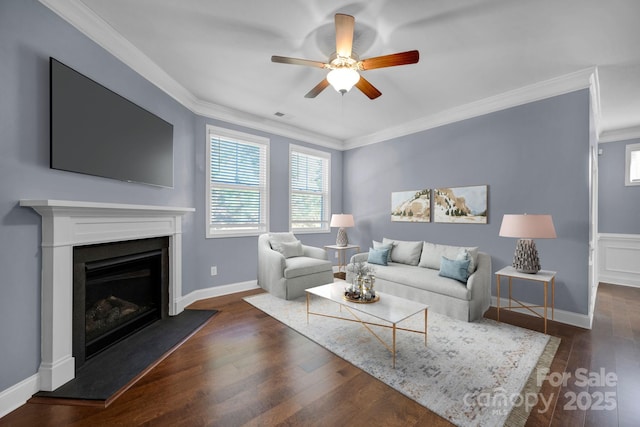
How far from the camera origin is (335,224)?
506cm

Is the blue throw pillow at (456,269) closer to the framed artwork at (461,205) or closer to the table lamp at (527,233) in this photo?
the table lamp at (527,233)

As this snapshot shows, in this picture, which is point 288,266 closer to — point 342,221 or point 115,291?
point 342,221

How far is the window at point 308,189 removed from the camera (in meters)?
5.13

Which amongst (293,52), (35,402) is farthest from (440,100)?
(35,402)

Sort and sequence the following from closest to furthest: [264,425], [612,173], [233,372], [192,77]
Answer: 1. [264,425]
2. [233,372]
3. [192,77]
4. [612,173]

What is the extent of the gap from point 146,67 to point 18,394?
292cm

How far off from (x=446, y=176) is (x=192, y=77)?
3773 mm

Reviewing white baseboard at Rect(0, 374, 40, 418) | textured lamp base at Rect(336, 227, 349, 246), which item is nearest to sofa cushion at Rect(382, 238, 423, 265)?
textured lamp base at Rect(336, 227, 349, 246)

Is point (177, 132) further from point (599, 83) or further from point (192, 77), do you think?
point (599, 83)

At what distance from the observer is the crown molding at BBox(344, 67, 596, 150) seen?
3.00 meters

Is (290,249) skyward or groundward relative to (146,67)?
groundward

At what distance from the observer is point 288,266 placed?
12.5ft

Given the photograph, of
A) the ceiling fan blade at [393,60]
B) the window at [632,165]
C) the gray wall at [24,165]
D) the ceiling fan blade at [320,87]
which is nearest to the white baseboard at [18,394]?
the gray wall at [24,165]

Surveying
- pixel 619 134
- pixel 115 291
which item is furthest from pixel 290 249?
pixel 619 134
